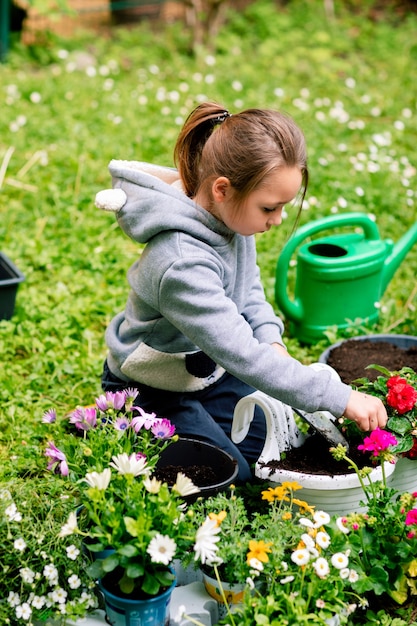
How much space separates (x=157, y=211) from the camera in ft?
7.14

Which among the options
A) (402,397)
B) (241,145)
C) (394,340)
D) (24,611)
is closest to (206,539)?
(24,611)

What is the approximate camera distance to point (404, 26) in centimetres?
725

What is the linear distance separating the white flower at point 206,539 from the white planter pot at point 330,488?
36 centimetres

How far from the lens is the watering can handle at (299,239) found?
3.00m

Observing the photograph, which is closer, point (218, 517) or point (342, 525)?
point (218, 517)

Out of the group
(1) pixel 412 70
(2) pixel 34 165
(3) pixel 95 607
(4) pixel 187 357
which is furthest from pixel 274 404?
(1) pixel 412 70

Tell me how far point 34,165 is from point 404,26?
4171 mm

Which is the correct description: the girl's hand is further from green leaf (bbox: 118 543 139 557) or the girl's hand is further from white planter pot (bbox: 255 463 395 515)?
green leaf (bbox: 118 543 139 557)

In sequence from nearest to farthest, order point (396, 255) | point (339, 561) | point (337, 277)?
point (339, 561) → point (337, 277) → point (396, 255)

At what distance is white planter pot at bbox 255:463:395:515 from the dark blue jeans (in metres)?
0.25

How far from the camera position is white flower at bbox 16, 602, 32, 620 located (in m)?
1.80

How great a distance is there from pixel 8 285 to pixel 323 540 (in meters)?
1.60

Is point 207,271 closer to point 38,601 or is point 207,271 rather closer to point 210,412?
point 210,412

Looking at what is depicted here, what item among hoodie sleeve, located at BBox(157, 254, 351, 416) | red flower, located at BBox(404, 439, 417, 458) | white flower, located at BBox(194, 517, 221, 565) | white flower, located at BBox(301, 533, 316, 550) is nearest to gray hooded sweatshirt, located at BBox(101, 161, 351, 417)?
hoodie sleeve, located at BBox(157, 254, 351, 416)
